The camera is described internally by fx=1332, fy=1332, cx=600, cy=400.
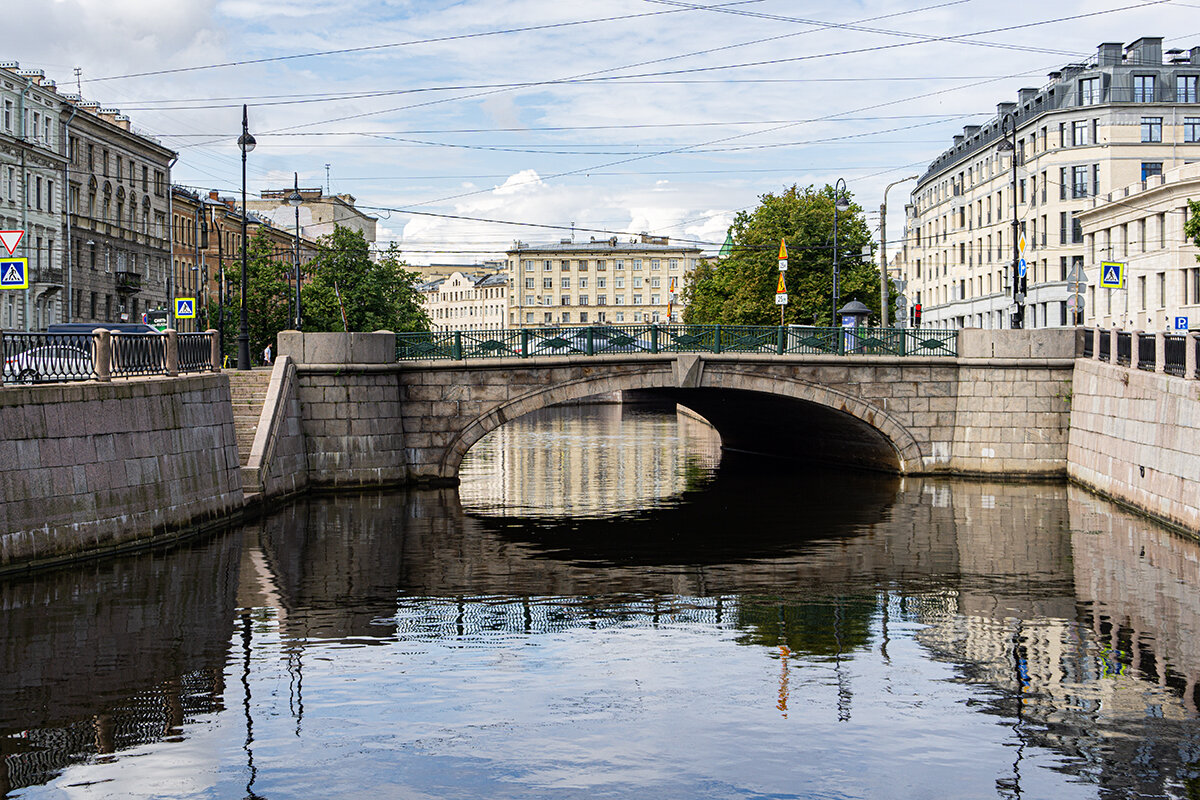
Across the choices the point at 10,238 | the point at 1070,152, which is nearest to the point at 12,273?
the point at 10,238

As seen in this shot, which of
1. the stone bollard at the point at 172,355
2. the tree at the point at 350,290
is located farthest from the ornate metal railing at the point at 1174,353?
the tree at the point at 350,290

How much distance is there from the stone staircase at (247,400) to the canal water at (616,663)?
14.3 ft

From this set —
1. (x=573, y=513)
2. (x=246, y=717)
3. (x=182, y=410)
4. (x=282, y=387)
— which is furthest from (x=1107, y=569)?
(x=282, y=387)

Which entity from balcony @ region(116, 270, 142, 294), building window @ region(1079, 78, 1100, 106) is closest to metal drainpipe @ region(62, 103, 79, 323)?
balcony @ region(116, 270, 142, 294)

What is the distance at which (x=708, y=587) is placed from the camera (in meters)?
21.7

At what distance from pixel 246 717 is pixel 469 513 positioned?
17.9 m

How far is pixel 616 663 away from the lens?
1616cm

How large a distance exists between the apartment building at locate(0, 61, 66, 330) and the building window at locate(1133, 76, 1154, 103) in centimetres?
5806

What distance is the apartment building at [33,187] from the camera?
59.5 meters

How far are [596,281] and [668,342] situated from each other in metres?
137

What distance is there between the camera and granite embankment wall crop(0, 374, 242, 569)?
2067 cm

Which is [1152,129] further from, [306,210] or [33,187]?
[306,210]

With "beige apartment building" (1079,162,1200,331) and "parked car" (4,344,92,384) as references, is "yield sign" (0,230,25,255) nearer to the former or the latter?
"parked car" (4,344,92,384)

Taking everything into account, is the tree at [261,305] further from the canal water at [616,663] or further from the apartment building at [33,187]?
the canal water at [616,663]
